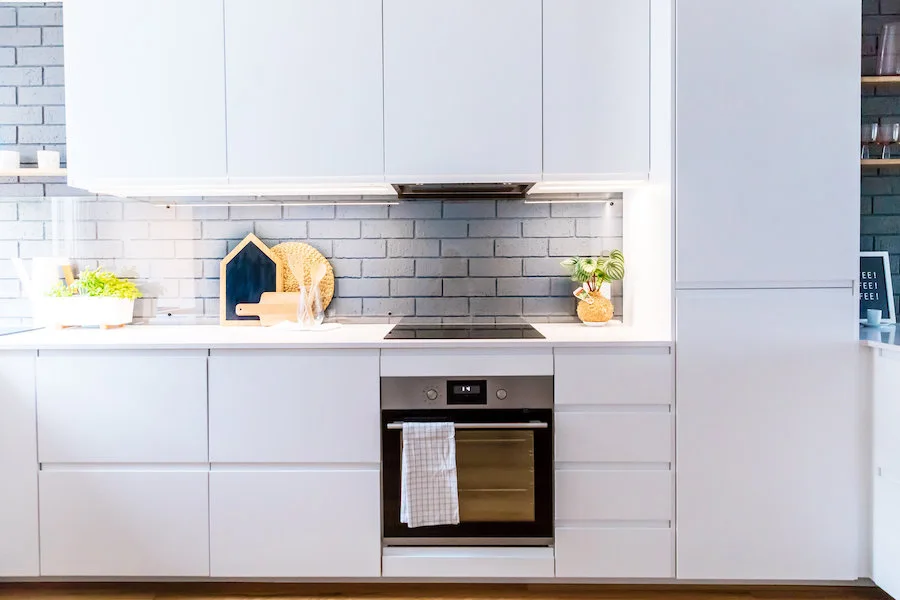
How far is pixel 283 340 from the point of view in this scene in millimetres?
2166

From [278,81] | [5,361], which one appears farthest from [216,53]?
[5,361]

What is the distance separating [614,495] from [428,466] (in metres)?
0.63

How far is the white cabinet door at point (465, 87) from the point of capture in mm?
2219

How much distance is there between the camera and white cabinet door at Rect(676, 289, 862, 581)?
2.09 m

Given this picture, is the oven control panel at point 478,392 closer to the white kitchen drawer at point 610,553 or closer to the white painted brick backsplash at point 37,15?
the white kitchen drawer at point 610,553

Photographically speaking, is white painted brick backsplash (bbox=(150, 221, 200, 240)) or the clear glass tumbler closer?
the clear glass tumbler

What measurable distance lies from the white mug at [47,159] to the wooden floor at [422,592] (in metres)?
1.60

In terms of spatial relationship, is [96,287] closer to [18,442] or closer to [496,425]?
[18,442]

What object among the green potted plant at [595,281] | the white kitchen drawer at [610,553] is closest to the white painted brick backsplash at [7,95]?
the green potted plant at [595,281]

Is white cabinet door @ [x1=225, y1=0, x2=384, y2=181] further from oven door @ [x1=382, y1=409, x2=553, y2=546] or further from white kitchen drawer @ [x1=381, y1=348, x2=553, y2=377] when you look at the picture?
oven door @ [x1=382, y1=409, x2=553, y2=546]

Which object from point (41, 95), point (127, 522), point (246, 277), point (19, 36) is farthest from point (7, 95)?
point (127, 522)

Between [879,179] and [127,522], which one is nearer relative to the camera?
[127,522]

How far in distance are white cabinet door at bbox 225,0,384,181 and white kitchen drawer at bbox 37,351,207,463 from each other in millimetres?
806

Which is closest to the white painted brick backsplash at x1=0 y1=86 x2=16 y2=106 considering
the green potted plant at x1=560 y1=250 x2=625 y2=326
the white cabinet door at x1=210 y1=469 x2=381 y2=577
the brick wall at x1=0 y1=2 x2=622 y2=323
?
the brick wall at x1=0 y1=2 x2=622 y2=323
